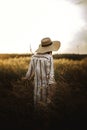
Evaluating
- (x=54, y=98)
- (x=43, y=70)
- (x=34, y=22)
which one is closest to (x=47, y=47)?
(x=43, y=70)

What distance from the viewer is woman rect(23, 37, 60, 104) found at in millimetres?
4102

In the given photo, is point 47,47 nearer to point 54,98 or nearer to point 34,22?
point 54,98

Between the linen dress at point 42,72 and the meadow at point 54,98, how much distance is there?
0.73ft

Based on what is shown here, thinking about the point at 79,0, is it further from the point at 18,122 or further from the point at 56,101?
the point at 18,122

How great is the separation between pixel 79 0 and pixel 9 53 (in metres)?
1.04

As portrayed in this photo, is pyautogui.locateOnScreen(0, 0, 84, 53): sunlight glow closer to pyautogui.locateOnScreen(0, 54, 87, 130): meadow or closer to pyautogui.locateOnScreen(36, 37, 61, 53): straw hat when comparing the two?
pyautogui.locateOnScreen(0, 54, 87, 130): meadow

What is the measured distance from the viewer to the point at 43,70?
4.14 metres

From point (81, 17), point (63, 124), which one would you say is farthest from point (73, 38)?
point (63, 124)

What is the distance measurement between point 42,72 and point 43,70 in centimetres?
2

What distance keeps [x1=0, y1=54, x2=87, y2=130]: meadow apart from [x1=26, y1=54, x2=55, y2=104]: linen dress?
223mm

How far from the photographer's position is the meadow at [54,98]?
443cm

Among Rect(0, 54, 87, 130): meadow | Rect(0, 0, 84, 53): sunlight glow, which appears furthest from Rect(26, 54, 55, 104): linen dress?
Rect(0, 0, 84, 53): sunlight glow

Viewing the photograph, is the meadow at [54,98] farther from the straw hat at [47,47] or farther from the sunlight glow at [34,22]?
the straw hat at [47,47]

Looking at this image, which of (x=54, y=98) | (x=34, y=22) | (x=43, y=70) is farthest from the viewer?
(x=34, y=22)
